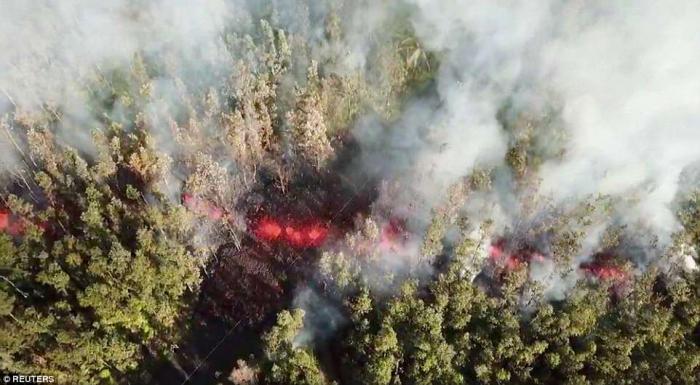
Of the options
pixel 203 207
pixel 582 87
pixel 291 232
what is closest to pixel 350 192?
pixel 291 232

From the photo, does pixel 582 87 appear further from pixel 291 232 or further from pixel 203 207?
pixel 203 207

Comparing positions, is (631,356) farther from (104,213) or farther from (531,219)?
(104,213)

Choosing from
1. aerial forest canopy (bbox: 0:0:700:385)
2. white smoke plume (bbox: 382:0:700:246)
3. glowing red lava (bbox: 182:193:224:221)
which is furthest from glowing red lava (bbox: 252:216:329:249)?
white smoke plume (bbox: 382:0:700:246)

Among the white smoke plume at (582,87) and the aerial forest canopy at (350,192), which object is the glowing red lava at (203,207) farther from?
the white smoke plume at (582,87)

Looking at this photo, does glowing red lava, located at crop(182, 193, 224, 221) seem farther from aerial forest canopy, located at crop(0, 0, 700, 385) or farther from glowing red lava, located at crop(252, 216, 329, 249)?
glowing red lava, located at crop(252, 216, 329, 249)

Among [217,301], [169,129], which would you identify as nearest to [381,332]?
[217,301]

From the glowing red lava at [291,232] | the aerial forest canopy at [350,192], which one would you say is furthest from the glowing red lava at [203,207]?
the glowing red lava at [291,232]
